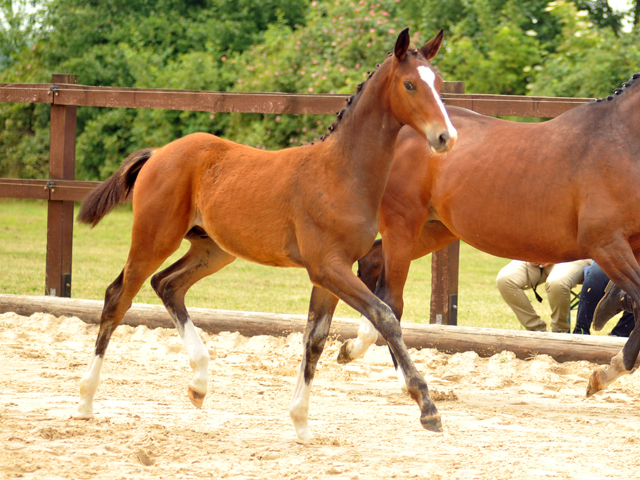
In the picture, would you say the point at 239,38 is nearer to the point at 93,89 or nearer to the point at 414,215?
the point at 93,89

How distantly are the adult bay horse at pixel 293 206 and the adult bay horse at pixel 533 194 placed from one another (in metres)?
1.14

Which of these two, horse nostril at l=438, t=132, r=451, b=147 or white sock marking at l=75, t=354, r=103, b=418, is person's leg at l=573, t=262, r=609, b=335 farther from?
white sock marking at l=75, t=354, r=103, b=418

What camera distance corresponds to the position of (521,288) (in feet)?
20.3

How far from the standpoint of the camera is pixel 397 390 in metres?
4.81

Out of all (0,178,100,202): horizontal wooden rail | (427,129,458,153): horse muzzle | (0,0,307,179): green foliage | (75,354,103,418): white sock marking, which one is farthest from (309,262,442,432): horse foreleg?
(0,0,307,179): green foliage

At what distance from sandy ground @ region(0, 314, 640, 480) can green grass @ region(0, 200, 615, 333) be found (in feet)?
4.53

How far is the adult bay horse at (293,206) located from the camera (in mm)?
3326

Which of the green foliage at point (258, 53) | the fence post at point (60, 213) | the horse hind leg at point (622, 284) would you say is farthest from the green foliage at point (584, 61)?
the horse hind leg at point (622, 284)

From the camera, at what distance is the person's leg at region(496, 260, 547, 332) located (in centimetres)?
610

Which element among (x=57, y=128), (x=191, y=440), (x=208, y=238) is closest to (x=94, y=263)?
(x=57, y=128)

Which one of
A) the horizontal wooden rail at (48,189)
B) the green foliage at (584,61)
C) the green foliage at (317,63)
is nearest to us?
the horizontal wooden rail at (48,189)

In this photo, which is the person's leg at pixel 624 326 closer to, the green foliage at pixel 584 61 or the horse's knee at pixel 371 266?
the horse's knee at pixel 371 266

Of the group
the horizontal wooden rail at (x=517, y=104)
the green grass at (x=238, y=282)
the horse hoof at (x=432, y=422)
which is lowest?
the green grass at (x=238, y=282)

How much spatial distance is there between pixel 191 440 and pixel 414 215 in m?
2.09
